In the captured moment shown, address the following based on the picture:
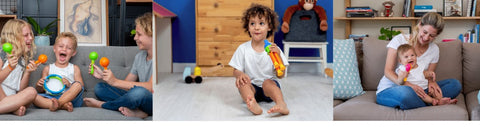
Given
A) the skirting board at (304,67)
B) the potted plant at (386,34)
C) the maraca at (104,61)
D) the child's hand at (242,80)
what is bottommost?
the child's hand at (242,80)

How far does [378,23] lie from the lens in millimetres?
2582

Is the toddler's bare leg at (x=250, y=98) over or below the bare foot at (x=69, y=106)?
over

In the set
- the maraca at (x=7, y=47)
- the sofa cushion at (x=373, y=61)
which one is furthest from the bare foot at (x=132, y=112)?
the sofa cushion at (x=373, y=61)

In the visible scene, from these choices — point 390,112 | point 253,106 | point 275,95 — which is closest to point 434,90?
point 390,112

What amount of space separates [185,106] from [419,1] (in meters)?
1.39

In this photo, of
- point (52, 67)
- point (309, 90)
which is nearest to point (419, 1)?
point (309, 90)

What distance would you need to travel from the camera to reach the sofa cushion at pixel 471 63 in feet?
8.19

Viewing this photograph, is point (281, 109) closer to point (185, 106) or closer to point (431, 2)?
point (185, 106)

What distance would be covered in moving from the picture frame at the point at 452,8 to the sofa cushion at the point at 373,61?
380 millimetres

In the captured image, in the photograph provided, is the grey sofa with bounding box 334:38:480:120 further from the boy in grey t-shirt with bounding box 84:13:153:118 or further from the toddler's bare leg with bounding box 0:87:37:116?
the toddler's bare leg with bounding box 0:87:37:116

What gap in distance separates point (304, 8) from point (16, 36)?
1.56m

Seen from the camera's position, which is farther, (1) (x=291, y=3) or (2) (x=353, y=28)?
(2) (x=353, y=28)

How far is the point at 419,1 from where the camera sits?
2467 mm

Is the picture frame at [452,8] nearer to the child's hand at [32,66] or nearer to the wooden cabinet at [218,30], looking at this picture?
the wooden cabinet at [218,30]
